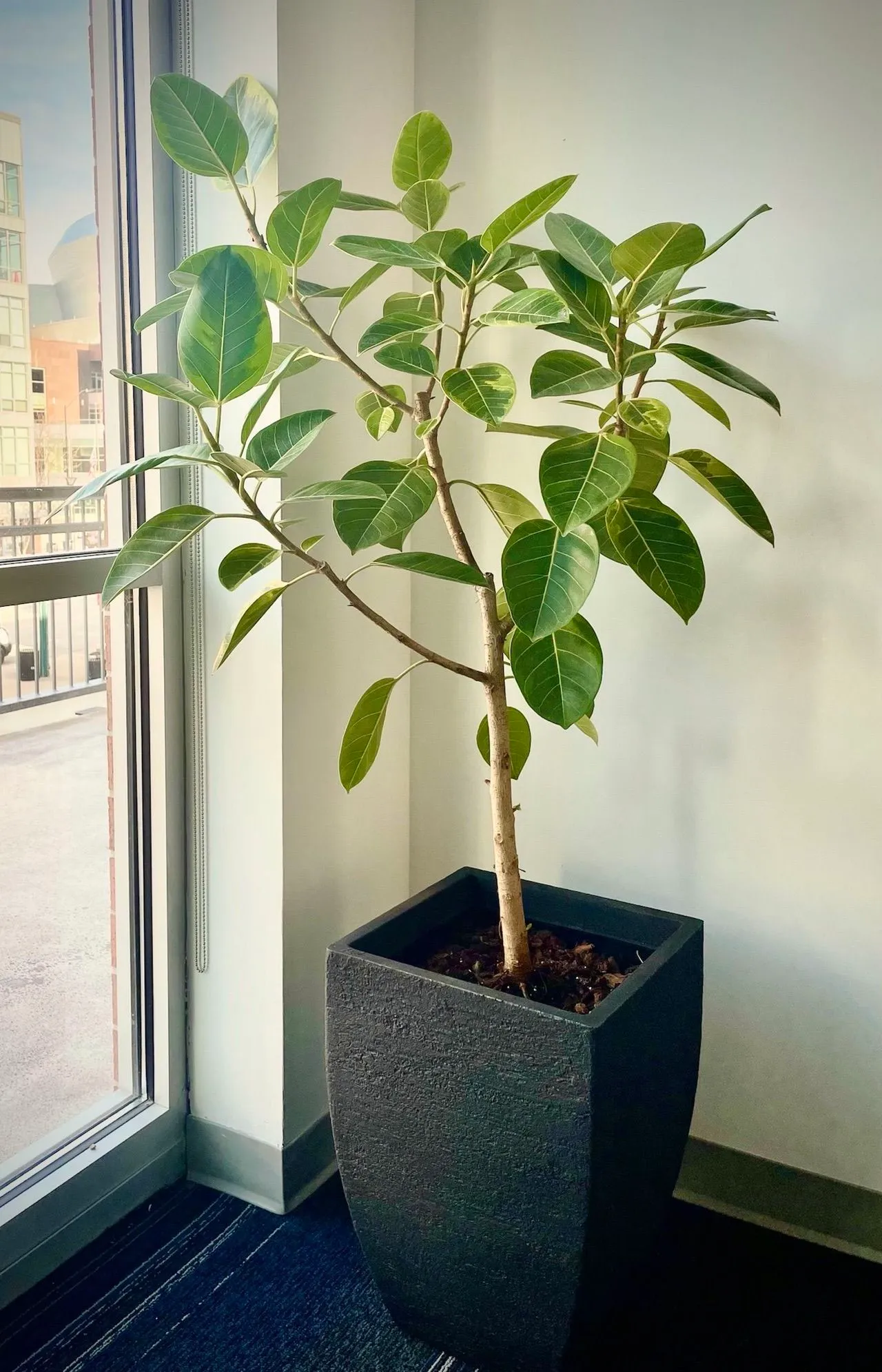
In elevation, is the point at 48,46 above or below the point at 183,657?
above

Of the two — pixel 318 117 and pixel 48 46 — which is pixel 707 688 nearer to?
pixel 318 117

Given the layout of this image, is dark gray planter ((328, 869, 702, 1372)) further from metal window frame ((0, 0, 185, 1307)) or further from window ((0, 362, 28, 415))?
window ((0, 362, 28, 415))

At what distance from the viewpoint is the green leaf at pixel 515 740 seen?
1490 mm

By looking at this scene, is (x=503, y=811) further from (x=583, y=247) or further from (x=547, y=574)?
(x=583, y=247)

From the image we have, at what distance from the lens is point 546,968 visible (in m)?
1.39

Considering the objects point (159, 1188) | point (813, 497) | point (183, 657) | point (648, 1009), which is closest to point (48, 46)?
point (183, 657)

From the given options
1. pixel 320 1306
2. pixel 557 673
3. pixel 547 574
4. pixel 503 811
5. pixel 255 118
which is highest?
pixel 255 118

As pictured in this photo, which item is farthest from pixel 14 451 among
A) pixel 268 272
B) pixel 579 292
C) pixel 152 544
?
pixel 579 292

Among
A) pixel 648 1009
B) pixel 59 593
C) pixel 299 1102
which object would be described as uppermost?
pixel 59 593

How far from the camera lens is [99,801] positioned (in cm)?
164

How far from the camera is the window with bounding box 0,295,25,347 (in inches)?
54.6

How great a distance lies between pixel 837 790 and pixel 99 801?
1.13 metres

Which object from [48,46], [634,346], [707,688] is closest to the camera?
[634,346]

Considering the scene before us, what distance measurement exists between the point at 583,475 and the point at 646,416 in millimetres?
250
